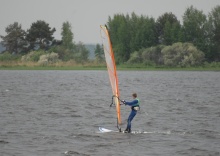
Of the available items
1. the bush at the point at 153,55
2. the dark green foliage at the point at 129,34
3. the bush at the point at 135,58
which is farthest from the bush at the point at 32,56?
the bush at the point at 153,55

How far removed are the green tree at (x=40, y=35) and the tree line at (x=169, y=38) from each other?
15.8 meters

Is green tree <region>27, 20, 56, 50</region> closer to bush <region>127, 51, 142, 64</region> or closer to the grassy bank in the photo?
the grassy bank

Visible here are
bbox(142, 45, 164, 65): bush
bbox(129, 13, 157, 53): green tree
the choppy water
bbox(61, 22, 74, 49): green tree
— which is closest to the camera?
the choppy water

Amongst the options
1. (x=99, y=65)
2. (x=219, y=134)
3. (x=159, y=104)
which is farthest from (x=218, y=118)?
(x=99, y=65)

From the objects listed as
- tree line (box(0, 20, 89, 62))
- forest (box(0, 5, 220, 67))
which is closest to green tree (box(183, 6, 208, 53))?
forest (box(0, 5, 220, 67))

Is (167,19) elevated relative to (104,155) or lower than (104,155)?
elevated

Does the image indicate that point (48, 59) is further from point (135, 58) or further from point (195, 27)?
point (195, 27)

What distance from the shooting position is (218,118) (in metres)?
30.7

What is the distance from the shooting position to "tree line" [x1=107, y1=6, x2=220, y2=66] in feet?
334

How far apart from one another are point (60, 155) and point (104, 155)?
5.27 ft

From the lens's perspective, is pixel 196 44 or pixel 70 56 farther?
pixel 70 56

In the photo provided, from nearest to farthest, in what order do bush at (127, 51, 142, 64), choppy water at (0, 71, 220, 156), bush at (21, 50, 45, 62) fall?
choppy water at (0, 71, 220, 156), bush at (127, 51, 142, 64), bush at (21, 50, 45, 62)

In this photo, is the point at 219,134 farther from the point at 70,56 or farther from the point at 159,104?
the point at 70,56

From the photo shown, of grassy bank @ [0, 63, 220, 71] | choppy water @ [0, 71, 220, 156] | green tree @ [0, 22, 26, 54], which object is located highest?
green tree @ [0, 22, 26, 54]
